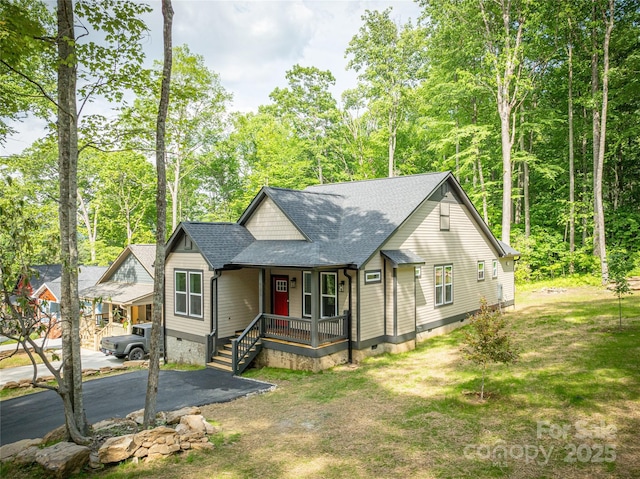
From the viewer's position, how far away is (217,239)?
15.8 meters

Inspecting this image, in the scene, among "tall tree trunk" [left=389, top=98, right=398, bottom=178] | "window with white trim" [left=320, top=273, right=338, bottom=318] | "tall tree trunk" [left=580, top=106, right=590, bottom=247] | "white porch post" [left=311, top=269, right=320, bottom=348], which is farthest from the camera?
"tall tree trunk" [left=389, top=98, right=398, bottom=178]

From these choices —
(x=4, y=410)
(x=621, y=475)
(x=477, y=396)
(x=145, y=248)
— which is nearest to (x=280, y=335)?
(x=477, y=396)

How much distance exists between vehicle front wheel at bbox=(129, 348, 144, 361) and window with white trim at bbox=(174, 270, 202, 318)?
15.1ft

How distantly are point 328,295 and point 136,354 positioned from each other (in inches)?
431

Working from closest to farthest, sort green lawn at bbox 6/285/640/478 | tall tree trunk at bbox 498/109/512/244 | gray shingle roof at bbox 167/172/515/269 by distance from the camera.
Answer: green lawn at bbox 6/285/640/478, gray shingle roof at bbox 167/172/515/269, tall tree trunk at bbox 498/109/512/244

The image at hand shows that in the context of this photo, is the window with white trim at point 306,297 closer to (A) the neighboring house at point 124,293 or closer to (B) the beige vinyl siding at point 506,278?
(B) the beige vinyl siding at point 506,278

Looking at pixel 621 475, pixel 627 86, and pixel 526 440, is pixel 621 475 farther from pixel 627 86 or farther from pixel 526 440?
pixel 627 86

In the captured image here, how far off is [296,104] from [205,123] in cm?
866

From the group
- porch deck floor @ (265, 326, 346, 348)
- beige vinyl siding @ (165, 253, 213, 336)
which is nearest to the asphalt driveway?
porch deck floor @ (265, 326, 346, 348)

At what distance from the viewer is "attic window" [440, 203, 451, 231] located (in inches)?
671

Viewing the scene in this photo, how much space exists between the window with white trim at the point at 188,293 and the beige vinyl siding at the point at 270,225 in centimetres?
295

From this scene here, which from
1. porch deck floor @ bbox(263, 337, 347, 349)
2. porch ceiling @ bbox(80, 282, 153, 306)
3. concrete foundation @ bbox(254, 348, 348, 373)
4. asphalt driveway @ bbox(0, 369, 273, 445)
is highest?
porch ceiling @ bbox(80, 282, 153, 306)

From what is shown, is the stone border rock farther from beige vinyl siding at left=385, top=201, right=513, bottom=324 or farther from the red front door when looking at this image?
beige vinyl siding at left=385, top=201, right=513, bottom=324

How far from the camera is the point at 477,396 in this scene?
31.0 feet
